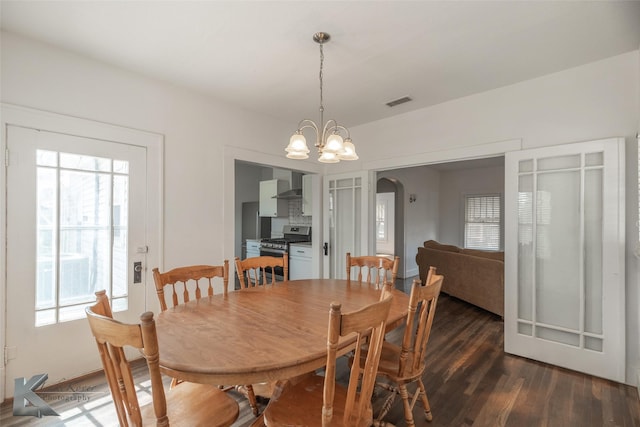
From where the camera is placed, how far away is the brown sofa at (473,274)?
3918 mm

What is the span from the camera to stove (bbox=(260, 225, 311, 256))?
531 centimetres

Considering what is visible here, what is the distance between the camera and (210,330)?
1450 millimetres

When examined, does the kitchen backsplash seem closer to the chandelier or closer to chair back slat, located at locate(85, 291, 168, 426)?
the chandelier

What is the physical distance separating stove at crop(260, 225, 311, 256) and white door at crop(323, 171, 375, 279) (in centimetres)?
99

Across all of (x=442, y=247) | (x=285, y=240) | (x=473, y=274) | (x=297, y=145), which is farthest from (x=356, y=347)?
(x=285, y=240)

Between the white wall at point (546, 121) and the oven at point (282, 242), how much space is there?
95.6 inches

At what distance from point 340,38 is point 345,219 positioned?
266 centimetres

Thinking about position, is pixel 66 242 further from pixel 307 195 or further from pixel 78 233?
pixel 307 195

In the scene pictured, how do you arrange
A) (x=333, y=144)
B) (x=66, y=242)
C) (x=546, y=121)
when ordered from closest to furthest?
1. (x=333, y=144)
2. (x=66, y=242)
3. (x=546, y=121)

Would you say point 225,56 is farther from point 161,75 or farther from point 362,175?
point 362,175

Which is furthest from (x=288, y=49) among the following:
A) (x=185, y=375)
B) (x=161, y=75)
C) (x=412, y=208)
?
(x=412, y=208)

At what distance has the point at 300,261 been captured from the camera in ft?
16.4

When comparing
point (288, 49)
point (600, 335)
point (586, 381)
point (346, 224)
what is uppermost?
point (288, 49)

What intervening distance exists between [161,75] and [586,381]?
4.58 m
